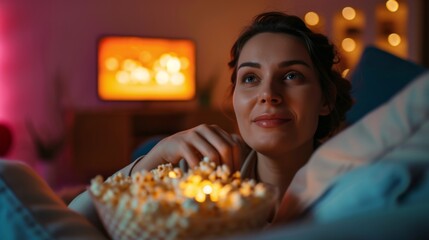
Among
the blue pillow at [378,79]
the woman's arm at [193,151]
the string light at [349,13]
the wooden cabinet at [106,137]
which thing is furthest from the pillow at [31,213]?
the string light at [349,13]

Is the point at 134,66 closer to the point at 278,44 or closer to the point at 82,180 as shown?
the point at 82,180

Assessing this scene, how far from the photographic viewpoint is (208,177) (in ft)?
2.19

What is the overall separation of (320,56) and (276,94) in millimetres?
227

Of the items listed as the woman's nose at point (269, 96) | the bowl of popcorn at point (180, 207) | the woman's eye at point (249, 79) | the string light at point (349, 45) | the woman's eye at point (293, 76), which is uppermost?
the woman's eye at point (293, 76)

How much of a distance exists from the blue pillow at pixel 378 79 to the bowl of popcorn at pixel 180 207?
1.16 metres

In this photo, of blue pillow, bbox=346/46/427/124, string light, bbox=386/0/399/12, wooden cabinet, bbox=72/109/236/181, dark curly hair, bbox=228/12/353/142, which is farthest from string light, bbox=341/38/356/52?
dark curly hair, bbox=228/12/353/142

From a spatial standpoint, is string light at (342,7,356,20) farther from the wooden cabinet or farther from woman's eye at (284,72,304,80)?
woman's eye at (284,72,304,80)

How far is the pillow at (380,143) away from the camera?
523 millimetres

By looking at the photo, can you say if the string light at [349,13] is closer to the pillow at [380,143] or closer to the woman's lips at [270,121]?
the woman's lips at [270,121]

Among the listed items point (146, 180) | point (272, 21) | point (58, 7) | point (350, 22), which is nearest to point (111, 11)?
point (58, 7)

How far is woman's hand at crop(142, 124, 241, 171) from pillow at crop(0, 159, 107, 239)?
28 centimetres

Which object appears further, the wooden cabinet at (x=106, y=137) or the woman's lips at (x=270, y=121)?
the wooden cabinet at (x=106, y=137)

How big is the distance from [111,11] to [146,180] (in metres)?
4.14

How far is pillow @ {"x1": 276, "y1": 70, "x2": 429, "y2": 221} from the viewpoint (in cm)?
52
